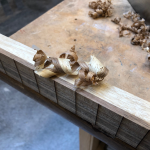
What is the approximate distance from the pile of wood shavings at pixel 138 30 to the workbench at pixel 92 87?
0.15 ft

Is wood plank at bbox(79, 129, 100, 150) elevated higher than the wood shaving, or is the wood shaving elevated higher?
the wood shaving

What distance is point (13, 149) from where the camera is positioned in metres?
1.64

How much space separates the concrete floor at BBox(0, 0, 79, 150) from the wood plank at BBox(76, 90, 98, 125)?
1.05 meters

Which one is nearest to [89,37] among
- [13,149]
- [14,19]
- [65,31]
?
[65,31]

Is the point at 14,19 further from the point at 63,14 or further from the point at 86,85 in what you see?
the point at 86,85

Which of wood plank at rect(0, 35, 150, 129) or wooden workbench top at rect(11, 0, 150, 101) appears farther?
wooden workbench top at rect(11, 0, 150, 101)

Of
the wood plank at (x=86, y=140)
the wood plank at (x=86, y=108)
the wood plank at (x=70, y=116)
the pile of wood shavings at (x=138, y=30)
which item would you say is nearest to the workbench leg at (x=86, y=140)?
the wood plank at (x=86, y=140)


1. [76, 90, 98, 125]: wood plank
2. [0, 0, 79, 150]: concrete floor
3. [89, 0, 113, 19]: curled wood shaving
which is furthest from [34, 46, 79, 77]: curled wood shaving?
[0, 0, 79, 150]: concrete floor

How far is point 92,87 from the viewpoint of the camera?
0.64 meters

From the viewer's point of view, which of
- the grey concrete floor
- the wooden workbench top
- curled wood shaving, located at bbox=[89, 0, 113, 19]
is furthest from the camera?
the grey concrete floor

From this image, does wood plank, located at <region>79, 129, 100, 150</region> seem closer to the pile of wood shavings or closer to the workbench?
the workbench

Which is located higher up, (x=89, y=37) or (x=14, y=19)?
Result: (x=89, y=37)

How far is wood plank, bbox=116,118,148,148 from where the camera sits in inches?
22.0

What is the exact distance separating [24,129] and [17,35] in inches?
41.6
